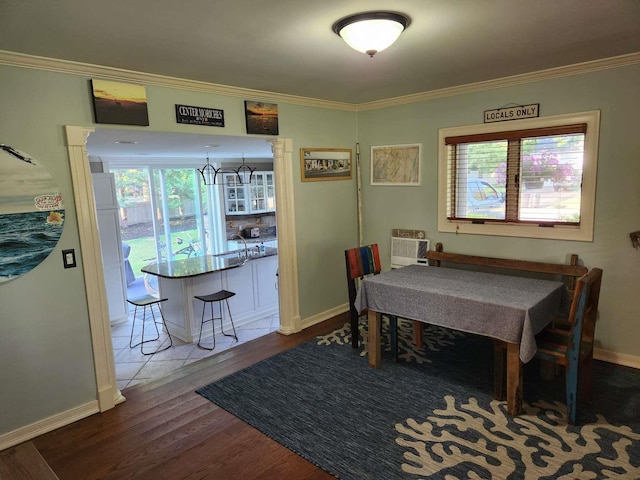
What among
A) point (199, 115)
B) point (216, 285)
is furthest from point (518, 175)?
point (216, 285)

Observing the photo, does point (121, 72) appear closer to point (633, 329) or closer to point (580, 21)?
point (580, 21)

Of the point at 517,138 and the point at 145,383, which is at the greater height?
the point at 517,138

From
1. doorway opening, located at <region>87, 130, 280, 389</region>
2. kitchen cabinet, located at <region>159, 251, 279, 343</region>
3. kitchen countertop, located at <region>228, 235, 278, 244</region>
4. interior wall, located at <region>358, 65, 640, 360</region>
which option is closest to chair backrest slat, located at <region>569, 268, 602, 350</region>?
interior wall, located at <region>358, 65, 640, 360</region>

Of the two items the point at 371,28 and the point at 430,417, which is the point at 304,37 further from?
the point at 430,417

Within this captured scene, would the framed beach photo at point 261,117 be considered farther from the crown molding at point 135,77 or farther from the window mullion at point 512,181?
the window mullion at point 512,181

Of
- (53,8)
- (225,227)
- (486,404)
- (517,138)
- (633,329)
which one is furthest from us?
(225,227)

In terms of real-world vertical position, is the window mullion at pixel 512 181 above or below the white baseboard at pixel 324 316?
above

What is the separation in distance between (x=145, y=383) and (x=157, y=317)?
1972mm

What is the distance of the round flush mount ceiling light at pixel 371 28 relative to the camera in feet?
6.57

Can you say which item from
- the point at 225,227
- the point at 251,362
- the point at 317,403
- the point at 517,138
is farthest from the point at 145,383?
the point at 225,227

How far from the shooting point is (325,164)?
14.1 feet

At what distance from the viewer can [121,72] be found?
2789 millimetres

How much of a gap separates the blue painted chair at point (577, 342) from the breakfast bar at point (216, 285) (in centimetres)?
300

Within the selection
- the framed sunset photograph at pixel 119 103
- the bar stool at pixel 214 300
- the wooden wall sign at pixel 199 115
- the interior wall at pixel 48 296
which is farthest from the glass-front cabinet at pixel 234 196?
the framed sunset photograph at pixel 119 103
